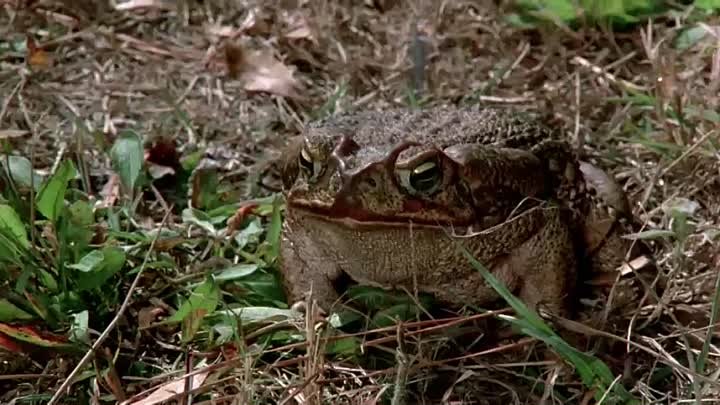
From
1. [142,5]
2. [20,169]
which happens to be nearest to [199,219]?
[20,169]

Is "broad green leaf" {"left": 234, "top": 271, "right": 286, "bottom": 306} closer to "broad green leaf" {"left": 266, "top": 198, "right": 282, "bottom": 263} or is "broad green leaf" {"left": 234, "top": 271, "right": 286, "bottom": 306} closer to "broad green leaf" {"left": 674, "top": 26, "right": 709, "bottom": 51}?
"broad green leaf" {"left": 266, "top": 198, "right": 282, "bottom": 263}

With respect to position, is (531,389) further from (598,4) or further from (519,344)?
(598,4)

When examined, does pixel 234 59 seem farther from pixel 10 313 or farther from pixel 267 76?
pixel 10 313

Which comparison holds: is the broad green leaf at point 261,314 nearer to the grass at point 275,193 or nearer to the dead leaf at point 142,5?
the grass at point 275,193

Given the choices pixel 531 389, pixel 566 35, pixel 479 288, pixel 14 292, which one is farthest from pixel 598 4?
pixel 14 292

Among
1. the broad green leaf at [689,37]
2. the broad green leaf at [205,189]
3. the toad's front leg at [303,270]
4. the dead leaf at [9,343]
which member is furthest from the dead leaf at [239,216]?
the broad green leaf at [689,37]

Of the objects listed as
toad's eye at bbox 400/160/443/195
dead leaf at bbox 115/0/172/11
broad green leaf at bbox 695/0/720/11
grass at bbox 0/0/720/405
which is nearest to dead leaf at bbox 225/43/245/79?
grass at bbox 0/0/720/405
